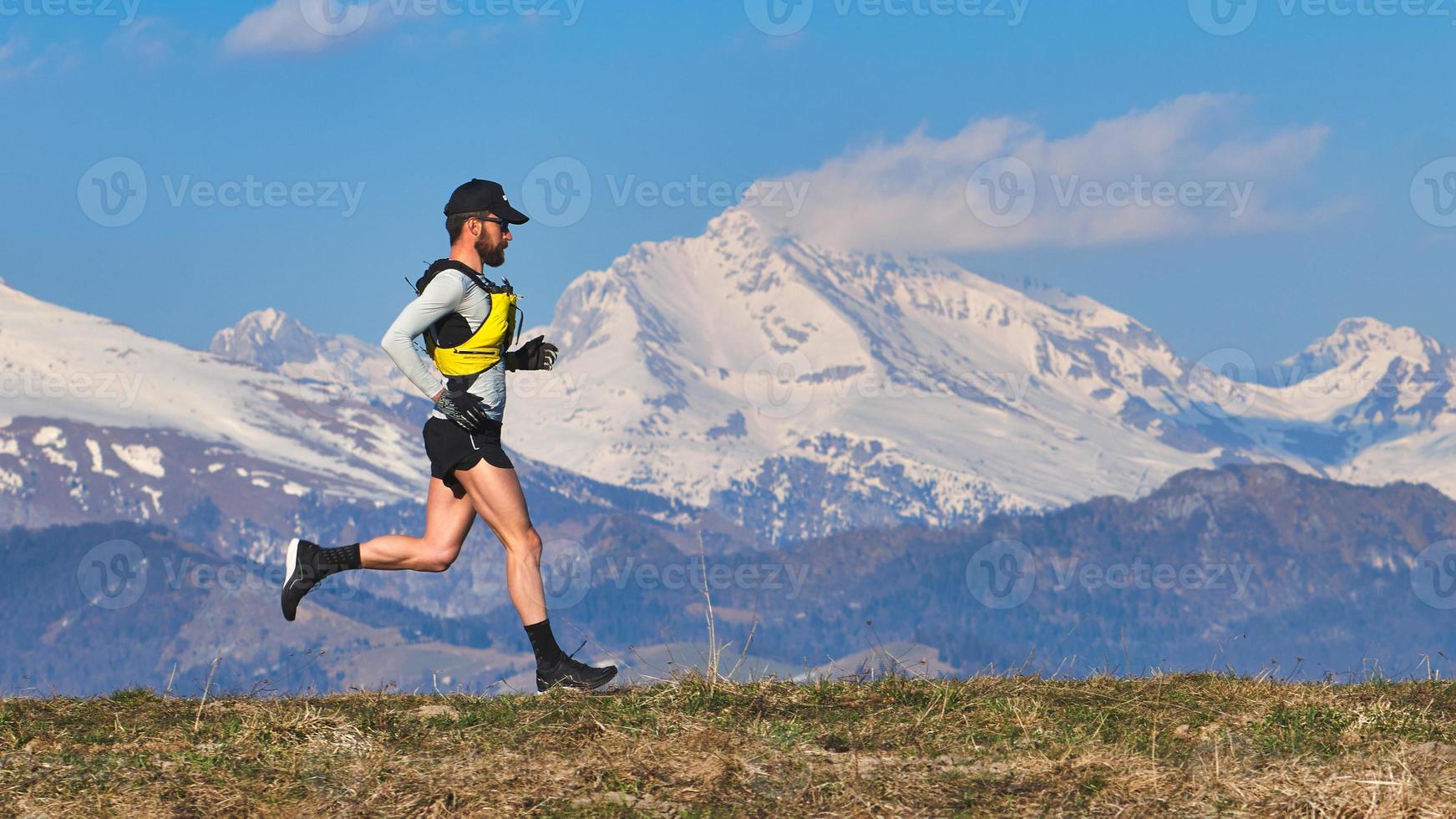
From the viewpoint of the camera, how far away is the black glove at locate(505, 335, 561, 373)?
11.5 metres

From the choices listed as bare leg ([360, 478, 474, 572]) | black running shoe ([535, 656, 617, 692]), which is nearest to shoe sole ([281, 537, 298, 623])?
bare leg ([360, 478, 474, 572])

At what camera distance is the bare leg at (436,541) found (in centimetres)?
1123

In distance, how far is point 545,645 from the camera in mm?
11234

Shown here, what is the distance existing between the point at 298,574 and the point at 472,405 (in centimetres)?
205

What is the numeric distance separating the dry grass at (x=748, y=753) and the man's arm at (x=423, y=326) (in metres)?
1.99

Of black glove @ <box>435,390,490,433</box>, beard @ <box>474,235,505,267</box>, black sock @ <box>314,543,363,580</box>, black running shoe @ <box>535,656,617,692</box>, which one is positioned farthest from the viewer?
black sock @ <box>314,543,363,580</box>

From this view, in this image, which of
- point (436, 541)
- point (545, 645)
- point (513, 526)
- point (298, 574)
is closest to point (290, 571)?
point (298, 574)

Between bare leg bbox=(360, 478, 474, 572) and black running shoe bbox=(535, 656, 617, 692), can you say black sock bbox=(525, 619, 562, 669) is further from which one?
bare leg bbox=(360, 478, 474, 572)

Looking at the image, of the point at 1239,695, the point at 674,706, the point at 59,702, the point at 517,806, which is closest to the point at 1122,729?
the point at 1239,695

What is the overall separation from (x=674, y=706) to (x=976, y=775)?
89.6 inches

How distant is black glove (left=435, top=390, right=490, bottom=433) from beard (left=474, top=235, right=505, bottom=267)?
40.6 inches

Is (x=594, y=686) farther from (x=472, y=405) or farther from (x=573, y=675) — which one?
(x=472, y=405)

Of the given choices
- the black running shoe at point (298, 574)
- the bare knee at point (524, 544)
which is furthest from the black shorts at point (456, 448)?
the black running shoe at point (298, 574)

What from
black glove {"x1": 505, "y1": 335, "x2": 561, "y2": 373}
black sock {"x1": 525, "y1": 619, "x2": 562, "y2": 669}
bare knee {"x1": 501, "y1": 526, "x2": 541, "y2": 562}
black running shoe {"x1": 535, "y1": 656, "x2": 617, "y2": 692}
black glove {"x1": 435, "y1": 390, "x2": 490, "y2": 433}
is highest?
black glove {"x1": 505, "y1": 335, "x2": 561, "y2": 373}
